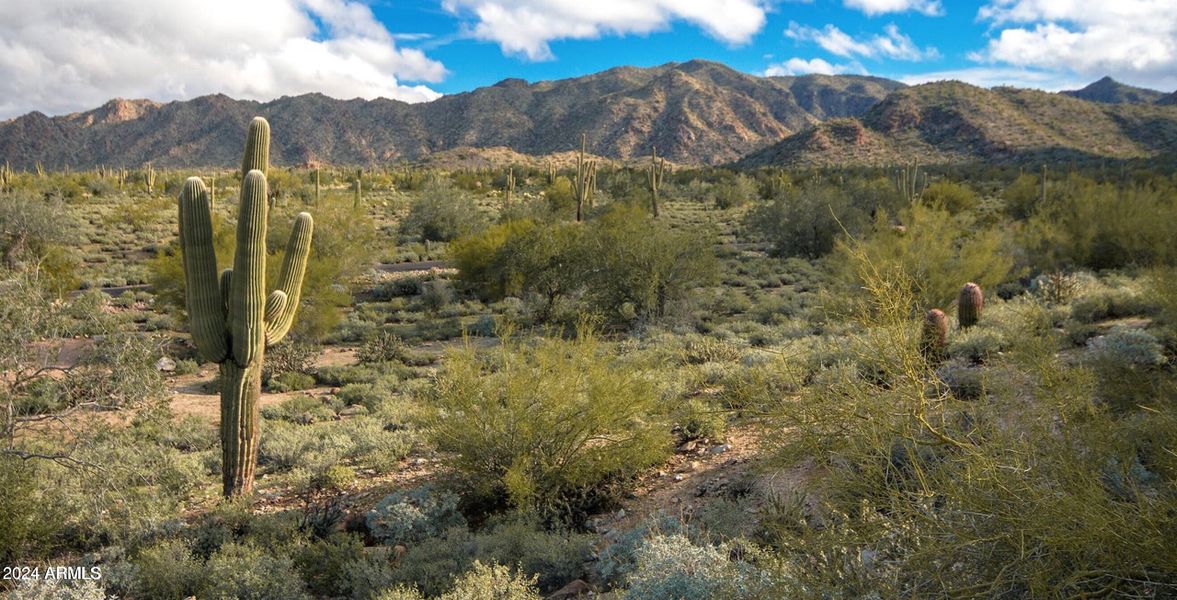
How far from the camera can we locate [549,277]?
19.1m

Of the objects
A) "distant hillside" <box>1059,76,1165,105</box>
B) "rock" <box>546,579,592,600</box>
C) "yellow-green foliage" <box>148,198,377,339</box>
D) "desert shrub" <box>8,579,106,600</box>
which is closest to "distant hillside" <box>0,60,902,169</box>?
"distant hillside" <box>1059,76,1165,105</box>

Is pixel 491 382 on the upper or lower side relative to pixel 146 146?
lower

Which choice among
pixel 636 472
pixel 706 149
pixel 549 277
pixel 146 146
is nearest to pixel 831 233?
pixel 549 277

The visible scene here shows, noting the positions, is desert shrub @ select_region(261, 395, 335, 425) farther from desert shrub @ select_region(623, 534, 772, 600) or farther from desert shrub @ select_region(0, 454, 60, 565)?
desert shrub @ select_region(623, 534, 772, 600)

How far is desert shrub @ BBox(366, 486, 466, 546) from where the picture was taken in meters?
6.98

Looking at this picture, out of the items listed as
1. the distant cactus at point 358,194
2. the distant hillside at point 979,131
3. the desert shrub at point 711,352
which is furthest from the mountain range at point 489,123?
the desert shrub at point 711,352

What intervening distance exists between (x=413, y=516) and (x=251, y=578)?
1603 mm

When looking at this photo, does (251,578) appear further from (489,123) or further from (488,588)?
(489,123)

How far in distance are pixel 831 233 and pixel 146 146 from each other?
123 m

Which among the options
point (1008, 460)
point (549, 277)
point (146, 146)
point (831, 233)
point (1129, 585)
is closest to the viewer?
point (1129, 585)

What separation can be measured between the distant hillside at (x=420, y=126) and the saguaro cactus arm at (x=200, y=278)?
98579 mm

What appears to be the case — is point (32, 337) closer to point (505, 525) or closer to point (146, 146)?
point (505, 525)

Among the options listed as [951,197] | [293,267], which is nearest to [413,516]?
[293,267]

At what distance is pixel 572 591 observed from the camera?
5758 mm
